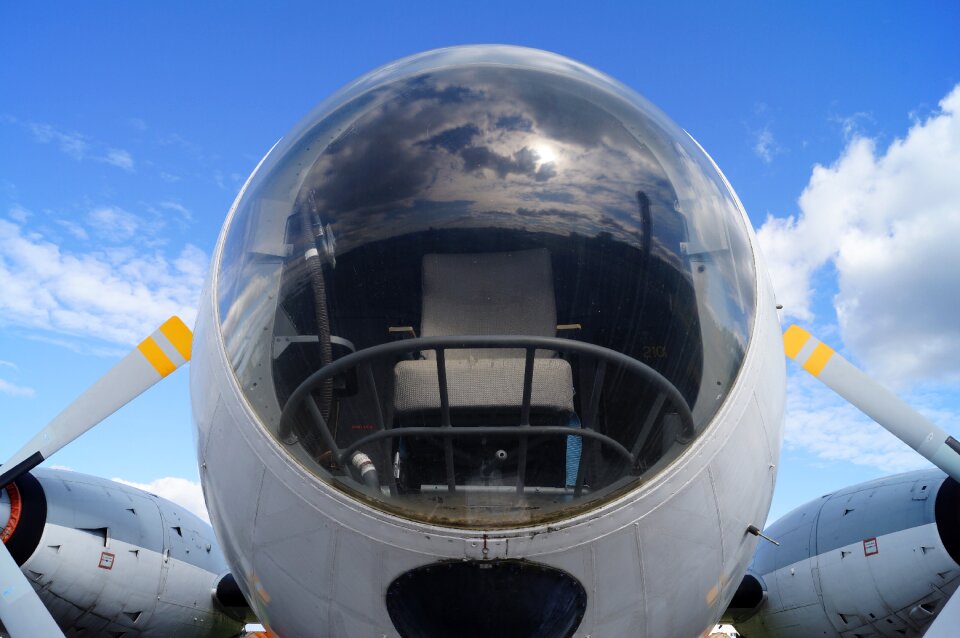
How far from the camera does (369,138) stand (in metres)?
3.88

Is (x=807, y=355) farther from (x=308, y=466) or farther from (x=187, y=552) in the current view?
(x=187, y=552)

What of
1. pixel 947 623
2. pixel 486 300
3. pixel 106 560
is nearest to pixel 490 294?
pixel 486 300

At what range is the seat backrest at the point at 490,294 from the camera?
3438mm

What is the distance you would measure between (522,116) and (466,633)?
97.7 inches

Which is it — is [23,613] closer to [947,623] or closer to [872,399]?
[872,399]

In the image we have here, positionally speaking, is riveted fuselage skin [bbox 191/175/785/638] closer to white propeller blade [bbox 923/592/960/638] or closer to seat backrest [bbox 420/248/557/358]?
seat backrest [bbox 420/248/557/358]

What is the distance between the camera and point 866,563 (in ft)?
26.9

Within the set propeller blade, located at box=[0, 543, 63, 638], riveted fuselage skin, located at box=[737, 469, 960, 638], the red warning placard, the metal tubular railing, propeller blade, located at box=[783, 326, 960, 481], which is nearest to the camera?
the metal tubular railing

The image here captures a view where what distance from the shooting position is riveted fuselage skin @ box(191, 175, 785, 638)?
3215 millimetres

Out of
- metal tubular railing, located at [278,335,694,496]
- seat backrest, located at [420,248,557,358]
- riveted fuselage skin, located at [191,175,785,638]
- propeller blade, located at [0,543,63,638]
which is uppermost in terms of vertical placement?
seat backrest, located at [420,248,557,358]

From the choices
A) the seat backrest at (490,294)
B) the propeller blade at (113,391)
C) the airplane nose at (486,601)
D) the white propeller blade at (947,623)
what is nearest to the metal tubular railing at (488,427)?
the seat backrest at (490,294)

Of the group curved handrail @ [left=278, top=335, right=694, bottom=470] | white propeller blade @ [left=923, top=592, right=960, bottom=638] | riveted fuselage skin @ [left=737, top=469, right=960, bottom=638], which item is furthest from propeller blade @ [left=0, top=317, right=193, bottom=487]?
riveted fuselage skin @ [left=737, top=469, right=960, bottom=638]

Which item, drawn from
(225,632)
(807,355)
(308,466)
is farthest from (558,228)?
(225,632)

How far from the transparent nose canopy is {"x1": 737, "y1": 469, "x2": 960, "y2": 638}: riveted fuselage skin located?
539cm
